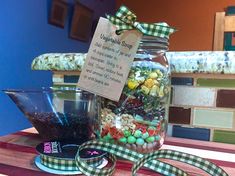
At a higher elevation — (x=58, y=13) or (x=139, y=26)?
(x=58, y=13)

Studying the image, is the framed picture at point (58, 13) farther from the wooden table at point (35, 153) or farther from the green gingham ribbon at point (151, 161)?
the green gingham ribbon at point (151, 161)

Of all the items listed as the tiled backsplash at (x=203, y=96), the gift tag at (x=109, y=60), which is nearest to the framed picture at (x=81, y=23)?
the tiled backsplash at (x=203, y=96)

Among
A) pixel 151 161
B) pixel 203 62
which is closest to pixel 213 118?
pixel 203 62

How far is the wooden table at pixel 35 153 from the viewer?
1.36 feet

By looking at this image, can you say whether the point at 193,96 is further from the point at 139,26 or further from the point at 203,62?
the point at 139,26

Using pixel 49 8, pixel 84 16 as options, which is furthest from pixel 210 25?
pixel 49 8

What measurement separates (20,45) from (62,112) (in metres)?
1.24

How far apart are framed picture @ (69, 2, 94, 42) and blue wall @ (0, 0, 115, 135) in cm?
22

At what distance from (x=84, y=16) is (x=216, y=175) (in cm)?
213

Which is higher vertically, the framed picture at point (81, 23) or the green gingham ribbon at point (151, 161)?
the framed picture at point (81, 23)

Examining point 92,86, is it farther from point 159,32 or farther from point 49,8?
point 49,8

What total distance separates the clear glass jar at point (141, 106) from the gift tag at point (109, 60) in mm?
15

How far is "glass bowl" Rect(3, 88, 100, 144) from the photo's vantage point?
1.73 feet

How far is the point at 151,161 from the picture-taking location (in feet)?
1.33
